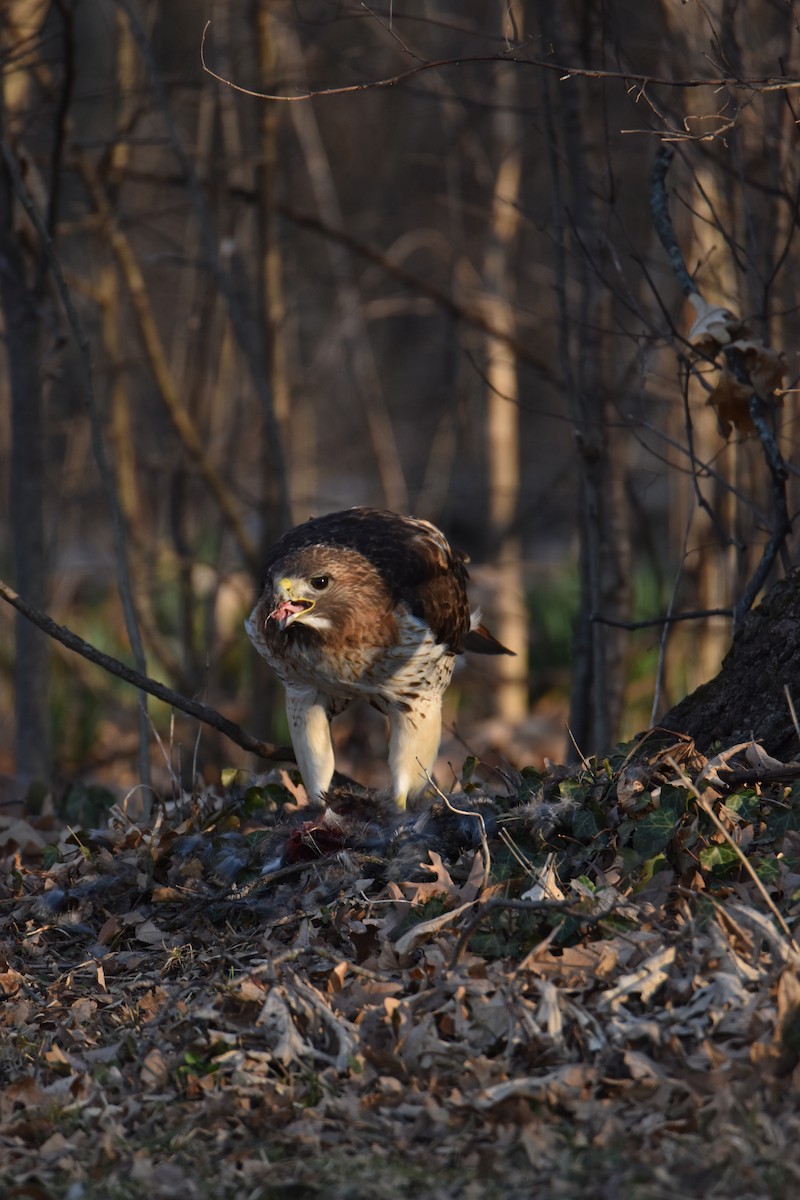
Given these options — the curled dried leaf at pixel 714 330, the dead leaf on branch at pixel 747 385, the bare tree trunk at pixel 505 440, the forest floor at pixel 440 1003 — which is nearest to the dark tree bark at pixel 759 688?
the forest floor at pixel 440 1003

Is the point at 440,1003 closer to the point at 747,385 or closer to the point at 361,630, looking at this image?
the point at 361,630

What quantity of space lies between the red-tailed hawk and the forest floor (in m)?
0.59

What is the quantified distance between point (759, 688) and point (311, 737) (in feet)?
5.34

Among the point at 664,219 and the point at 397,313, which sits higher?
the point at 397,313

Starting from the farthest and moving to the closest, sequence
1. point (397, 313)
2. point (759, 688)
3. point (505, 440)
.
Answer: point (505, 440)
point (397, 313)
point (759, 688)

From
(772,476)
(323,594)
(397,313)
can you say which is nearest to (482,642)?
(323,594)

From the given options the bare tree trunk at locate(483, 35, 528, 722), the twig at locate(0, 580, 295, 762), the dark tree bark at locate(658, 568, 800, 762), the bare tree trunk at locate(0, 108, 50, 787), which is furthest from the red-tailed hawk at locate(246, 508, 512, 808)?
the bare tree trunk at locate(483, 35, 528, 722)

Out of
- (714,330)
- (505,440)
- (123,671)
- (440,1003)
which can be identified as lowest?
(440,1003)

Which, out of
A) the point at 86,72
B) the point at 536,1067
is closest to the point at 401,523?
the point at 536,1067

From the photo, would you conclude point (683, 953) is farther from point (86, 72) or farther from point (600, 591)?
point (86, 72)

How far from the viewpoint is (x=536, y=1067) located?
281cm

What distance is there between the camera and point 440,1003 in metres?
3.03

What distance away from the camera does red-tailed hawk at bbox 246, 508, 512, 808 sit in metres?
4.45

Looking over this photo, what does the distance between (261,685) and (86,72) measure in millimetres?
12222
